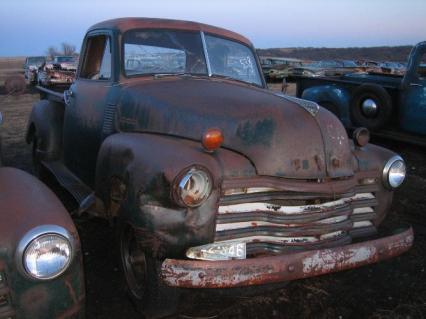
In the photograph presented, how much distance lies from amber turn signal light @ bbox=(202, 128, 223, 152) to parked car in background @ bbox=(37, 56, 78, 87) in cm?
934

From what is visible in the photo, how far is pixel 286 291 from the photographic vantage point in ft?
11.3

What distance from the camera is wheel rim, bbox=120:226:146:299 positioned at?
294cm

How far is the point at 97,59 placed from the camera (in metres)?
4.42

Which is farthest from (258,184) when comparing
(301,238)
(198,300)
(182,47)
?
(182,47)

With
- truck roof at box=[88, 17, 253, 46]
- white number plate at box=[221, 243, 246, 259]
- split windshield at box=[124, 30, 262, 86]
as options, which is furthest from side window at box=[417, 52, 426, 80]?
white number plate at box=[221, 243, 246, 259]

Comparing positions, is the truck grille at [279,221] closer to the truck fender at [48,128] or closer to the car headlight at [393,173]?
the car headlight at [393,173]

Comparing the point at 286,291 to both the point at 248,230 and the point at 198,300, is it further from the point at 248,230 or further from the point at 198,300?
the point at 248,230

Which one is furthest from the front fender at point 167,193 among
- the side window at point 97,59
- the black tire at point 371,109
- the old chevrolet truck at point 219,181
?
the black tire at point 371,109

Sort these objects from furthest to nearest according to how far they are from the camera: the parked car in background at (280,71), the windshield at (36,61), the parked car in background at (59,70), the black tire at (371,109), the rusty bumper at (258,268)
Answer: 1. the windshield at (36,61)
2. the parked car in background at (280,71)
3. the parked car in background at (59,70)
4. the black tire at (371,109)
5. the rusty bumper at (258,268)

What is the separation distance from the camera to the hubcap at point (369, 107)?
26.3 feet

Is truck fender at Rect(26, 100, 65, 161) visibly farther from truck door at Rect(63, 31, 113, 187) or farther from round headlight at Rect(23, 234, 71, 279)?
round headlight at Rect(23, 234, 71, 279)

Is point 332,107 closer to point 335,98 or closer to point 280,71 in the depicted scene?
point 335,98

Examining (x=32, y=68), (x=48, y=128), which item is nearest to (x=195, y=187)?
(x=48, y=128)

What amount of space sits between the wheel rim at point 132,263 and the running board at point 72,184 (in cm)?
57
